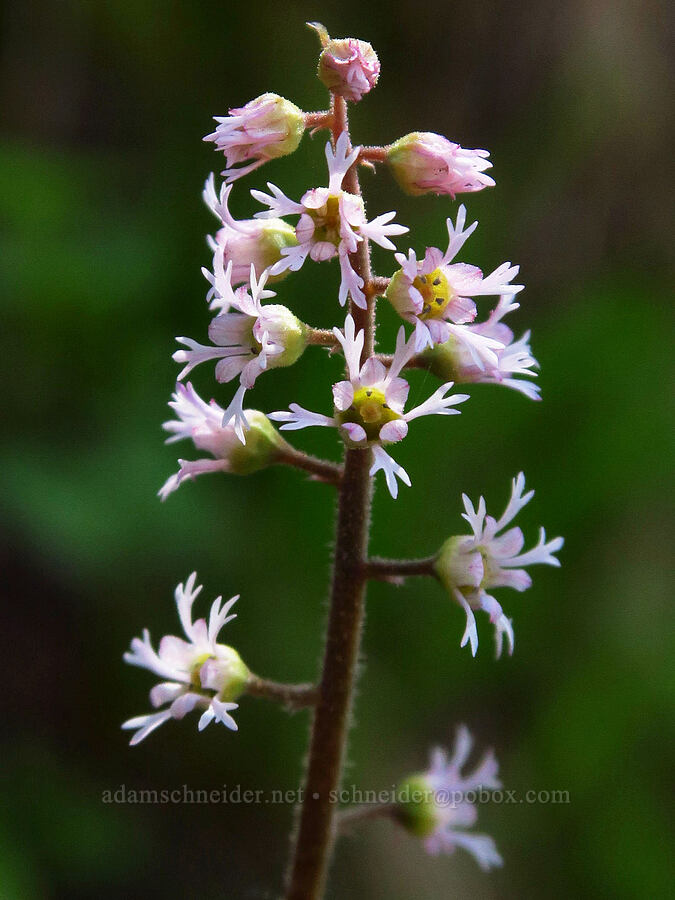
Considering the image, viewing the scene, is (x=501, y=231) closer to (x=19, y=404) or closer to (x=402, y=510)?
(x=402, y=510)

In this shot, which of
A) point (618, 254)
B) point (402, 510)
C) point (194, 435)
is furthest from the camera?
point (618, 254)

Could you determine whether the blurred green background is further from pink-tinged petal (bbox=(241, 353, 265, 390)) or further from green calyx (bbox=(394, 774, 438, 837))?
pink-tinged petal (bbox=(241, 353, 265, 390))

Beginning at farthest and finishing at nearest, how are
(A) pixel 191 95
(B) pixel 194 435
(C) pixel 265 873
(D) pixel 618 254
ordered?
(D) pixel 618 254, (A) pixel 191 95, (C) pixel 265 873, (B) pixel 194 435

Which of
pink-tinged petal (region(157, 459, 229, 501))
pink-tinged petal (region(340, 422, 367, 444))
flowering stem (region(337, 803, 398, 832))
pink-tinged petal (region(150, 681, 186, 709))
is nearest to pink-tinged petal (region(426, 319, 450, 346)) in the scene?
pink-tinged petal (region(340, 422, 367, 444))

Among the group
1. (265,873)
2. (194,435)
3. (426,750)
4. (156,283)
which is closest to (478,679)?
(426,750)

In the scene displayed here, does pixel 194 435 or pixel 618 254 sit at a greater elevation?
pixel 618 254

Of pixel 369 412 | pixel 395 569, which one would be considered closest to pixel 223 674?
pixel 395 569

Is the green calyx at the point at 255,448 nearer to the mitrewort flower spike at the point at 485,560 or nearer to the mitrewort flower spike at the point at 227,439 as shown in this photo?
the mitrewort flower spike at the point at 227,439
